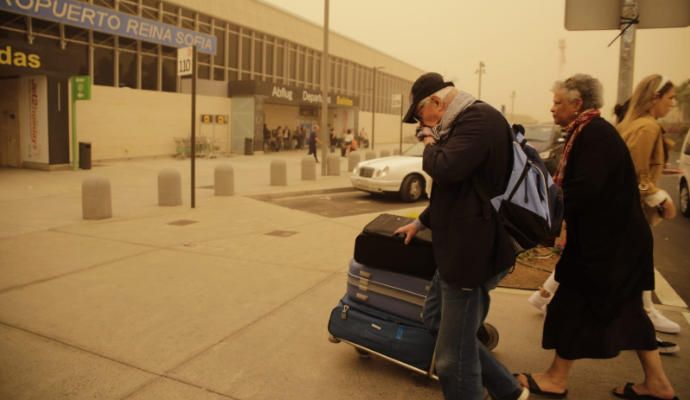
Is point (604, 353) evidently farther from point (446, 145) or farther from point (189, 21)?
point (189, 21)

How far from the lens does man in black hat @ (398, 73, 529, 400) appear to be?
2.26 meters

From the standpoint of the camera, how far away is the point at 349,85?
1937 inches

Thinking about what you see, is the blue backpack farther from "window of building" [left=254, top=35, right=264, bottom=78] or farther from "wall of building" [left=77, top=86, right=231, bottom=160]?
"window of building" [left=254, top=35, right=264, bottom=78]

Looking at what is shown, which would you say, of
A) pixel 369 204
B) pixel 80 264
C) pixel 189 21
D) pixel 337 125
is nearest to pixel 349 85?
pixel 337 125

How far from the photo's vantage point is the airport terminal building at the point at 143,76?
16594 millimetres

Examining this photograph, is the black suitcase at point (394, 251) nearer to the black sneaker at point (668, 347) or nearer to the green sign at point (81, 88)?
the black sneaker at point (668, 347)

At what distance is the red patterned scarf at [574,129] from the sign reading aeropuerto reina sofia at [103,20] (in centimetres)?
2231

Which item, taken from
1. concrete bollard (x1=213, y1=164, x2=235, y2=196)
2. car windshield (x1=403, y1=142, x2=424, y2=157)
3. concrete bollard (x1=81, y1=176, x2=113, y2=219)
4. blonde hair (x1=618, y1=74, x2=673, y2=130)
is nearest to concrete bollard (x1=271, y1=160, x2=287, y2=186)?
concrete bollard (x1=213, y1=164, x2=235, y2=196)

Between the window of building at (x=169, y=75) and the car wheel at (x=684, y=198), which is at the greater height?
the window of building at (x=169, y=75)

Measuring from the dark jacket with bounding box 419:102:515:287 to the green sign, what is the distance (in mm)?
17128

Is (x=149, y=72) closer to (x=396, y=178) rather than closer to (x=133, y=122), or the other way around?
(x=133, y=122)

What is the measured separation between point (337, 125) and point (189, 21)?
53.5ft

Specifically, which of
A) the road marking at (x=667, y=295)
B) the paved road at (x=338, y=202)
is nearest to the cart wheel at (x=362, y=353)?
the road marking at (x=667, y=295)

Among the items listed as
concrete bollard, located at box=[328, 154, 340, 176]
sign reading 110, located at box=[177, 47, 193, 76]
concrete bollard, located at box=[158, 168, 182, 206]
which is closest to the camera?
sign reading 110, located at box=[177, 47, 193, 76]
